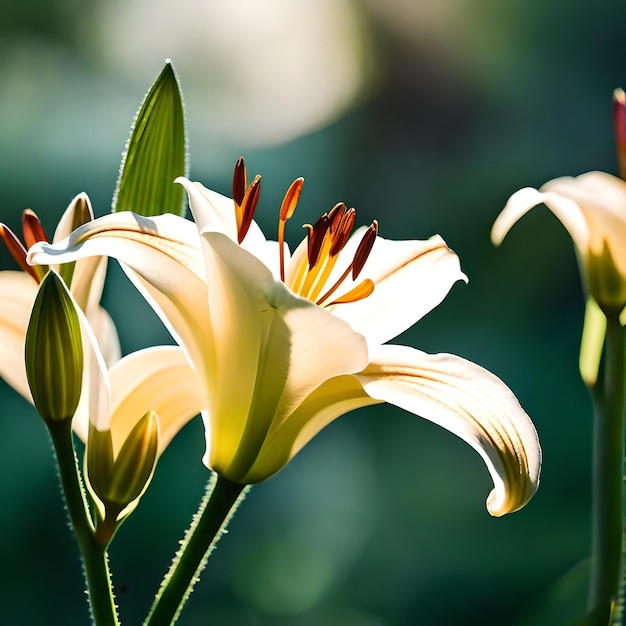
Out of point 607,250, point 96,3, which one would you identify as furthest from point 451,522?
point 607,250

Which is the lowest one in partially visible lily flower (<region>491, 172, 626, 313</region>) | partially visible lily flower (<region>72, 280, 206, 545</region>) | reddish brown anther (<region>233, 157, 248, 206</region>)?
partially visible lily flower (<region>72, 280, 206, 545</region>)

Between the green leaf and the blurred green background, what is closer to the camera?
the green leaf

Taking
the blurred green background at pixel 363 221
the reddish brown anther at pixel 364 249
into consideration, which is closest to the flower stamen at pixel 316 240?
the reddish brown anther at pixel 364 249

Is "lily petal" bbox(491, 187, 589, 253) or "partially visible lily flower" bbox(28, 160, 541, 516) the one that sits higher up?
"lily petal" bbox(491, 187, 589, 253)

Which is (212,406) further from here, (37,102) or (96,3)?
(96,3)

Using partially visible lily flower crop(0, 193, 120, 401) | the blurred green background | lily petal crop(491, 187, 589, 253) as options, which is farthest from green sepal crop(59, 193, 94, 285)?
the blurred green background

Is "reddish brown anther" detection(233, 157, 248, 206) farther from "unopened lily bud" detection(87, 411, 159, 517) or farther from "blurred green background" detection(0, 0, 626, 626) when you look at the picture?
"blurred green background" detection(0, 0, 626, 626)

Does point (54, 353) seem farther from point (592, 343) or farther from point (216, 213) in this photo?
point (592, 343)
